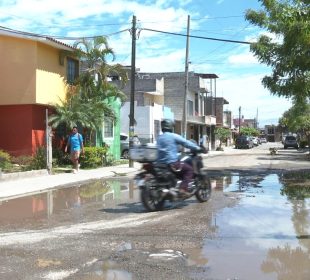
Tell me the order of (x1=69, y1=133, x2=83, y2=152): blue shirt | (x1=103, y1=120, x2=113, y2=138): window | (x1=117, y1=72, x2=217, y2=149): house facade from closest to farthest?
(x1=69, y1=133, x2=83, y2=152): blue shirt, (x1=103, y1=120, x2=113, y2=138): window, (x1=117, y1=72, x2=217, y2=149): house facade

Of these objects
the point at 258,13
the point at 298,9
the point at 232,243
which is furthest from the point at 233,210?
the point at 258,13

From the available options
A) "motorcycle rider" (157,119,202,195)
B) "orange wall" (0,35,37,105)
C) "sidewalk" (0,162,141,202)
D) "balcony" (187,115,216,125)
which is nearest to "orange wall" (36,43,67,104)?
"orange wall" (0,35,37,105)

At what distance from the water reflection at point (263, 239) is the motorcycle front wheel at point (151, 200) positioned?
1.40 metres

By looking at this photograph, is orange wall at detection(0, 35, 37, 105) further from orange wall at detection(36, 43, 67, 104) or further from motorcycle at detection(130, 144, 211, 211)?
motorcycle at detection(130, 144, 211, 211)

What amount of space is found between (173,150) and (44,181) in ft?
24.9

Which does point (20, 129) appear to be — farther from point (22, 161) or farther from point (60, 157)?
point (60, 157)

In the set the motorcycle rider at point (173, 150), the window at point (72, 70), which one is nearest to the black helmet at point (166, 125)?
the motorcycle rider at point (173, 150)

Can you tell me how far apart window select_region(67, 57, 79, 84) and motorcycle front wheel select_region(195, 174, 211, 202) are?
15561 millimetres

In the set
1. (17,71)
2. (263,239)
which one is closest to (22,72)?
(17,71)

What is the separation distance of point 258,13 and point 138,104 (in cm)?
2344

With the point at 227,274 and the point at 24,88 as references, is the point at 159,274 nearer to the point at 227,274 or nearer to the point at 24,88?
the point at 227,274

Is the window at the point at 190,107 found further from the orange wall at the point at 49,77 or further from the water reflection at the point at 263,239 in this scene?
the water reflection at the point at 263,239

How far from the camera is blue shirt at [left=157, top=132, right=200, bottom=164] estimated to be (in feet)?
37.6

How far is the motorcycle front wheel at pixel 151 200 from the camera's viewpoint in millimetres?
11141
